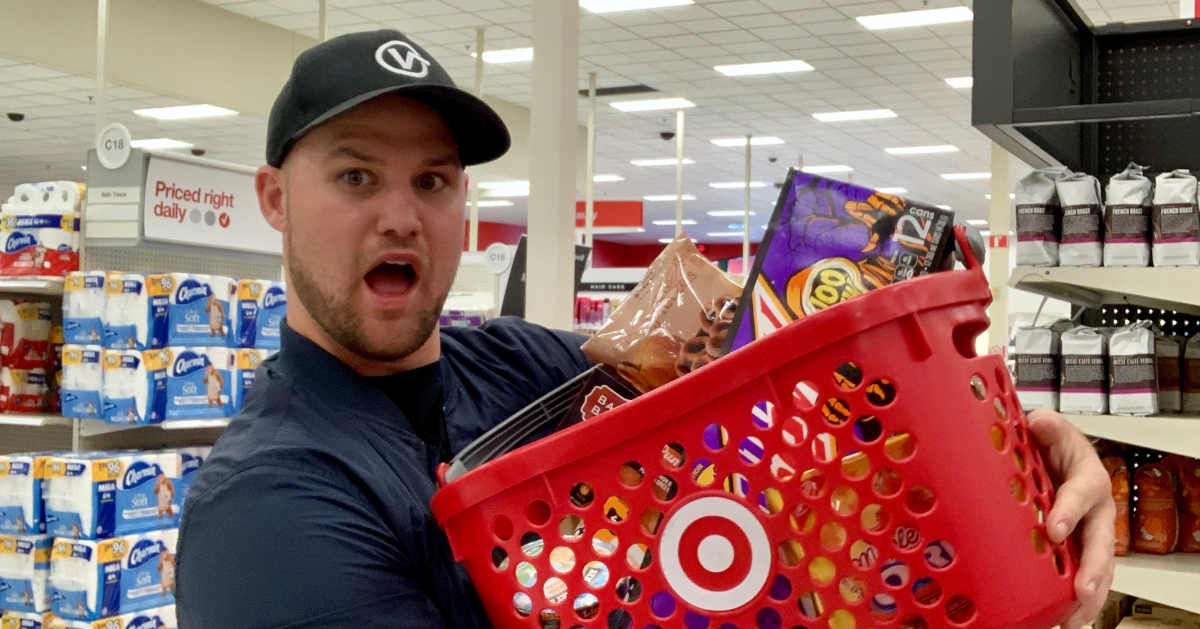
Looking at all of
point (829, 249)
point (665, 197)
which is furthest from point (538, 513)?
point (665, 197)

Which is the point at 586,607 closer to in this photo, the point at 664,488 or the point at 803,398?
the point at 664,488

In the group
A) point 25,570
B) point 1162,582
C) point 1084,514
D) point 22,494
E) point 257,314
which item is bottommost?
point 25,570

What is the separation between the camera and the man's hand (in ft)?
2.97

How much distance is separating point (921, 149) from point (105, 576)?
48.6ft

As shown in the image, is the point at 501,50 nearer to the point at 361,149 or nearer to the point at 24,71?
the point at 24,71

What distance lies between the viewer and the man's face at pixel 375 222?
1186mm

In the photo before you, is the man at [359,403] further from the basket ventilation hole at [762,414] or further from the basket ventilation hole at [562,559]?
the basket ventilation hole at [762,414]

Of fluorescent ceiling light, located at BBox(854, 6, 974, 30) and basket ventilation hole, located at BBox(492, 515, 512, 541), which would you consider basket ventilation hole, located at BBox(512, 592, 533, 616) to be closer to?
basket ventilation hole, located at BBox(492, 515, 512, 541)

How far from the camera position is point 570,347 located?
1659mm

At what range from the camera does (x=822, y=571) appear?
34.3 inches

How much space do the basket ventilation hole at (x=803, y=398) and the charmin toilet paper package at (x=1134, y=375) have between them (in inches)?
84.2

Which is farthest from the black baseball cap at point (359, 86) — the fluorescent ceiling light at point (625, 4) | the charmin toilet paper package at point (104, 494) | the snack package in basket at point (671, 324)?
the fluorescent ceiling light at point (625, 4)

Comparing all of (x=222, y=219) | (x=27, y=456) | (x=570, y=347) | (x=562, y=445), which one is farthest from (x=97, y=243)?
(x=562, y=445)

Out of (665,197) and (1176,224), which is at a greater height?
(665,197)
